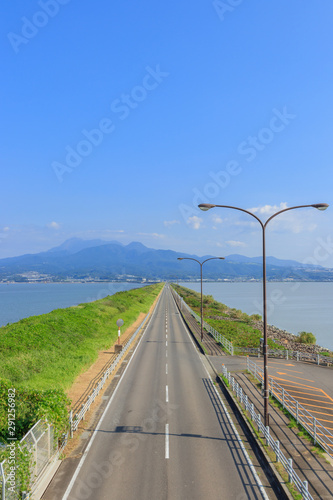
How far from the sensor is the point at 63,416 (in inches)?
554

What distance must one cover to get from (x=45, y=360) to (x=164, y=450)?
1594 centimetres

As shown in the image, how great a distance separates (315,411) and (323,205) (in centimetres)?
1179

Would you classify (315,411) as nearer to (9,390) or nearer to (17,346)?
(9,390)

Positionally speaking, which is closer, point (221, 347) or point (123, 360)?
point (123, 360)

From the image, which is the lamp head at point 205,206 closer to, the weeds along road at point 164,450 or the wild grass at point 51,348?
the weeds along road at point 164,450

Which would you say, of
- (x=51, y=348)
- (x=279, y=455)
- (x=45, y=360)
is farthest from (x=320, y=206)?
(x=51, y=348)

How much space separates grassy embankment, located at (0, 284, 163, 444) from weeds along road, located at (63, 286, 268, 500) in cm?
258

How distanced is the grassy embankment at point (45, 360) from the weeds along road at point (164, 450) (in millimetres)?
2578

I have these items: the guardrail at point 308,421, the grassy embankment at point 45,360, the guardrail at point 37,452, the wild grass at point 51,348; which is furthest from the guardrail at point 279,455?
the wild grass at point 51,348

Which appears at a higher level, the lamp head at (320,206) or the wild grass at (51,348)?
the lamp head at (320,206)

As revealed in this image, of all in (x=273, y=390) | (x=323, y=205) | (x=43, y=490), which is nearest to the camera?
(x=43, y=490)

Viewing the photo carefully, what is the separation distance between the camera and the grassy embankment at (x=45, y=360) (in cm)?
1402

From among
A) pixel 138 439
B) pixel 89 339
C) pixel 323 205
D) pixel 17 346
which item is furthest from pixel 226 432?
pixel 89 339

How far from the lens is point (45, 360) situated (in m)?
26.6
